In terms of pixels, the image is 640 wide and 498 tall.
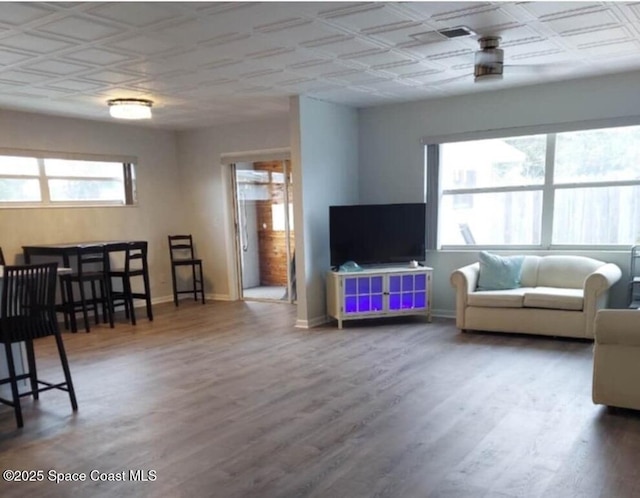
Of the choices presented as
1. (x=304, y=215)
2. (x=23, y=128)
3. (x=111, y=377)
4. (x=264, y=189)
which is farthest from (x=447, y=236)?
(x=23, y=128)

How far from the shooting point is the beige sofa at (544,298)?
4.58 metres

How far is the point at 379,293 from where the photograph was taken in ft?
18.3

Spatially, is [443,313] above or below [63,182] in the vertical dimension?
below

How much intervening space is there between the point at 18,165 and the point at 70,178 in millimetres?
630

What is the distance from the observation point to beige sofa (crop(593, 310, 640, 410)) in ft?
9.77

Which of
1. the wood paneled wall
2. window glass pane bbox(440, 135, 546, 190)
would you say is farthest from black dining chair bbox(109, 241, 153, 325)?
window glass pane bbox(440, 135, 546, 190)

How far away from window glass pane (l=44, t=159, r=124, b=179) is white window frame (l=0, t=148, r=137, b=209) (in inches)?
1.4

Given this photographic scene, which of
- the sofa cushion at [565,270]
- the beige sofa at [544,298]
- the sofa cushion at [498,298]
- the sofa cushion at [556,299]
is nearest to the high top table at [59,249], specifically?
the beige sofa at [544,298]

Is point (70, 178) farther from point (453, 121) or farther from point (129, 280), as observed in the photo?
point (453, 121)

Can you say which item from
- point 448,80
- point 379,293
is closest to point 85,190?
point 379,293

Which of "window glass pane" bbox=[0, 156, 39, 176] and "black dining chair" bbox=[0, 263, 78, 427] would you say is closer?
"black dining chair" bbox=[0, 263, 78, 427]

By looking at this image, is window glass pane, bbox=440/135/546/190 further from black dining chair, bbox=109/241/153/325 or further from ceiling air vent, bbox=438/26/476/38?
black dining chair, bbox=109/241/153/325

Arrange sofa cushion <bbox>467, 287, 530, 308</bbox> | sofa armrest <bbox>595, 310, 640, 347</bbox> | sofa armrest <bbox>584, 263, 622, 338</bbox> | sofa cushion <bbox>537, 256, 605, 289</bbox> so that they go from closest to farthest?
sofa armrest <bbox>595, 310, 640, 347</bbox>, sofa armrest <bbox>584, 263, 622, 338</bbox>, sofa cushion <bbox>467, 287, 530, 308</bbox>, sofa cushion <bbox>537, 256, 605, 289</bbox>

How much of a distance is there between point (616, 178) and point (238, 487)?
469cm
